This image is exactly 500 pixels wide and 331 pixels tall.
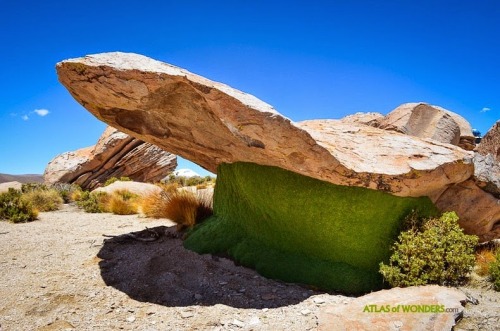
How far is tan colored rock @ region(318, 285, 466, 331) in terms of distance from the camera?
12.9 ft

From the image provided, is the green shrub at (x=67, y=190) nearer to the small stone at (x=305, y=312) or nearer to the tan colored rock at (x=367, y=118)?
the tan colored rock at (x=367, y=118)

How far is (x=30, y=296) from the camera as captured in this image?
5.05m

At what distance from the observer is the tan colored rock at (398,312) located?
3939 mm

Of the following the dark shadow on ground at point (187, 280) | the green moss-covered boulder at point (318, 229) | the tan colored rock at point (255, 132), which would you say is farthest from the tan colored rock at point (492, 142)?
the dark shadow on ground at point (187, 280)

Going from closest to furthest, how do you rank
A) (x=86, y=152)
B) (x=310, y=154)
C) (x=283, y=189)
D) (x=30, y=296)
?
(x=30, y=296) → (x=310, y=154) → (x=283, y=189) → (x=86, y=152)

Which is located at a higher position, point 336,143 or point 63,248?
point 336,143

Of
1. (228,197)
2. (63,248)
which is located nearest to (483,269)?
(228,197)

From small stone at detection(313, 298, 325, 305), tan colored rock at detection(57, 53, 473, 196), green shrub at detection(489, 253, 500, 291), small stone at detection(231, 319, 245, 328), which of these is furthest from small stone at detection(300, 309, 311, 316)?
green shrub at detection(489, 253, 500, 291)

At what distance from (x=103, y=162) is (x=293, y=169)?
20.0 m

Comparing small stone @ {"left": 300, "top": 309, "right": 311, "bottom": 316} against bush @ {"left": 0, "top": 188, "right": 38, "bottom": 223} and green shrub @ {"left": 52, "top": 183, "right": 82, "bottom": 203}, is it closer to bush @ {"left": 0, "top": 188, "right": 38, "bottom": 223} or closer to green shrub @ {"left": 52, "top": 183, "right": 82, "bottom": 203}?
bush @ {"left": 0, "top": 188, "right": 38, "bottom": 223}

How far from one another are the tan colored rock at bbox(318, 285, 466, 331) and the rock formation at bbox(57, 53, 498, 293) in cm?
97

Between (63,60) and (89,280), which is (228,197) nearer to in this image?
(89,280)

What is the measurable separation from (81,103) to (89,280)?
11.5ft

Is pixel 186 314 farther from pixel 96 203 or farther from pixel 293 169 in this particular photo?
pixel 96 203
